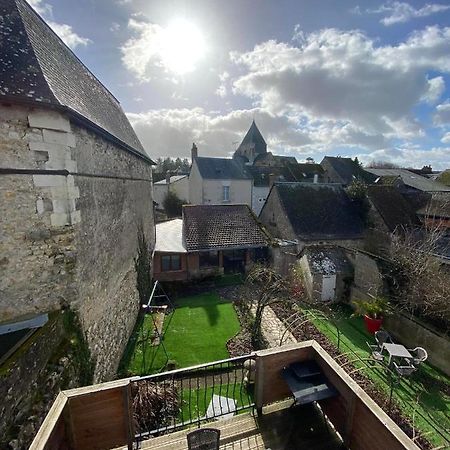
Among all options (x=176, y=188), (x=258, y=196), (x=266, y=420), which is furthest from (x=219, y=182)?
(x=266, y=420)

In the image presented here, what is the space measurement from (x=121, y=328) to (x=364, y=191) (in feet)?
57.0

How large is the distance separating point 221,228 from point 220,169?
1227 centimetres

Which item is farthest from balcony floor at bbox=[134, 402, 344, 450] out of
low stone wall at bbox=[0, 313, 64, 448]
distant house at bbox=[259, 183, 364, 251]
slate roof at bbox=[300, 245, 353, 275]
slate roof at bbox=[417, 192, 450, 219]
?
slate roof at bbox=[417, 192, 450, 219]

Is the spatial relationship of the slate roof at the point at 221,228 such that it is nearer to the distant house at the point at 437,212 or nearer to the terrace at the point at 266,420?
the distant house at the point at 437,212

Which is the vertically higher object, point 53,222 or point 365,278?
point 53,222

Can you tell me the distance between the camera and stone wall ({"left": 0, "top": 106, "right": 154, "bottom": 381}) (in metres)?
4.41

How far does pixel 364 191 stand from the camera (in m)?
18.4

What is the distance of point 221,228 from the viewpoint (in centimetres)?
1598

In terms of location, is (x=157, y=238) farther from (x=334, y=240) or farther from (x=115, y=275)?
(x=334, y=240)

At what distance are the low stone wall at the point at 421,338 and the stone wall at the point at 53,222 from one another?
383 inches

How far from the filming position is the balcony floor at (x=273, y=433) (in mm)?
3480

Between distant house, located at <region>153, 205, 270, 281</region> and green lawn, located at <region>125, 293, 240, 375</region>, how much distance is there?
8.29ft

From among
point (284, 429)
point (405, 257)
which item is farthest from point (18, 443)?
point (405, 257)

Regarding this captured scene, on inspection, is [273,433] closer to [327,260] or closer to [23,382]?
[23,382]
